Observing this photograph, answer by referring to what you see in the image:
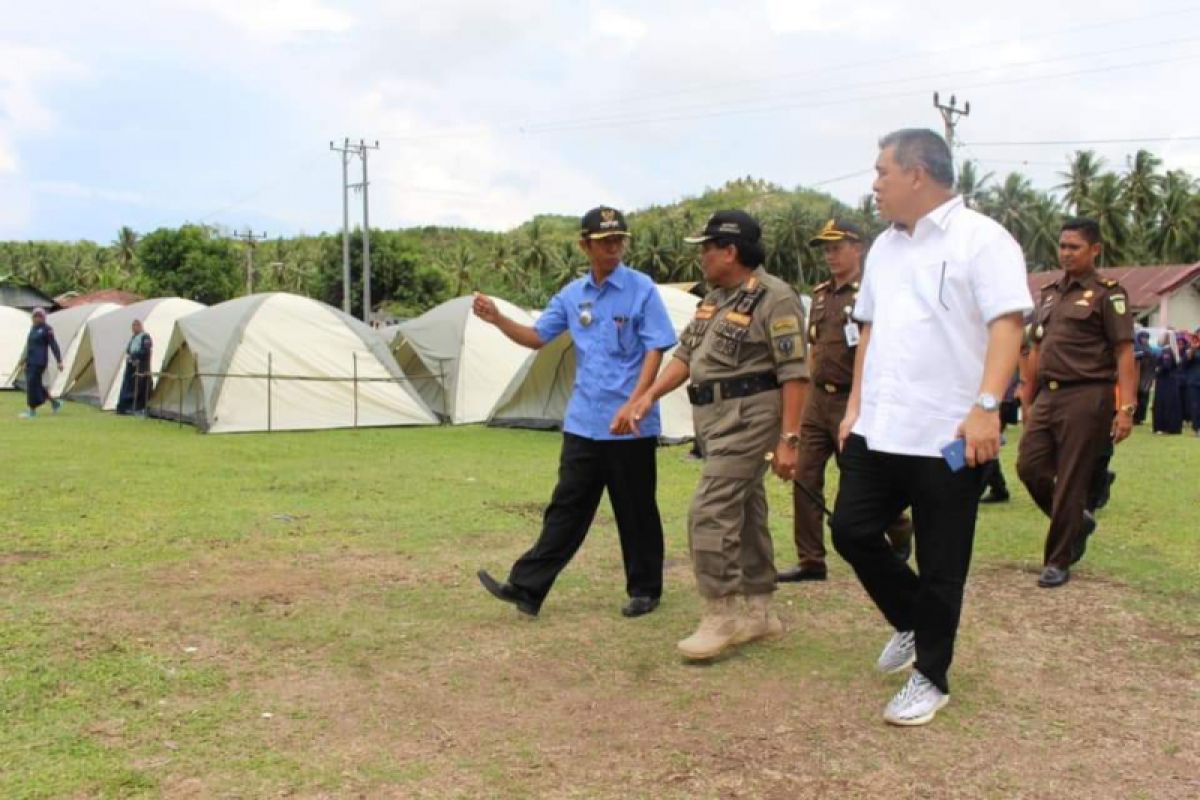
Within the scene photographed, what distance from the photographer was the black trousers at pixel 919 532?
369 centimetres

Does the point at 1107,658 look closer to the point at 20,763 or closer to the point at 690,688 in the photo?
the point at 690,688

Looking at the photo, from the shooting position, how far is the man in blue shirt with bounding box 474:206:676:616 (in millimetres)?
5012

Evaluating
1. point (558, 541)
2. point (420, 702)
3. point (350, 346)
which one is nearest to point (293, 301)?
point (350, 346)

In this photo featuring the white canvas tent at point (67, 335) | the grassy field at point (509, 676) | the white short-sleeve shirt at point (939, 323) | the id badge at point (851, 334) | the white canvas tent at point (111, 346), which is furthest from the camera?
the white canvas tent at point (67, 335)

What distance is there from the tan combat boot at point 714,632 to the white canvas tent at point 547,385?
33.7 feet

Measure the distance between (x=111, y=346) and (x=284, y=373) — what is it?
7.05 m

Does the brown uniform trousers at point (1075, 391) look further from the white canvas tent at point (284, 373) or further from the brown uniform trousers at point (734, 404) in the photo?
the white canvas tent at point (284, 373)

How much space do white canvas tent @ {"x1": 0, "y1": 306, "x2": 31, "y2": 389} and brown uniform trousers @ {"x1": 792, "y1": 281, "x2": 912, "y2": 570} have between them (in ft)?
81.9

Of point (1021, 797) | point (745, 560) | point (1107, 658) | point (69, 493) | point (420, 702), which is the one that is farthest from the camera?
point (69, 493)

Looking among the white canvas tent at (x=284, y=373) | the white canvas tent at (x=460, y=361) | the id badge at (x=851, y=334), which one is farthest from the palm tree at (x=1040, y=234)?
the id badge at (x=851, y=334)

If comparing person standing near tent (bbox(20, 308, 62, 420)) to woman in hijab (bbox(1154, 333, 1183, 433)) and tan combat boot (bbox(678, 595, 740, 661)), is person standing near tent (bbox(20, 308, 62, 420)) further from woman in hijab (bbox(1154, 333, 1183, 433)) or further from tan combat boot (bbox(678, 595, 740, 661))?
woman in hijab (bbox(1154, 333, 1183, 433))

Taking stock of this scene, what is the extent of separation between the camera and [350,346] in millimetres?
16188

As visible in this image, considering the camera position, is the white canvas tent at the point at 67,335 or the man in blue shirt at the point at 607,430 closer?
the man in blue shirt at the point at 607,430

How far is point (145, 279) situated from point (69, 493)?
49.4 meters
